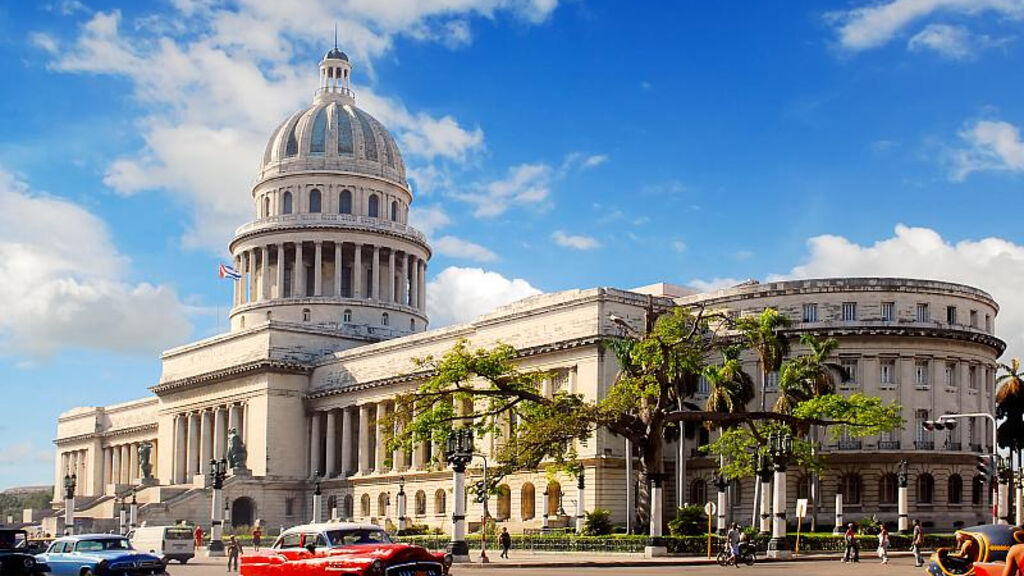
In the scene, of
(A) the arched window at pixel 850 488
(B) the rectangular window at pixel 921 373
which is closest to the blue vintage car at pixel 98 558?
(A) the arched window at pixel 850 488

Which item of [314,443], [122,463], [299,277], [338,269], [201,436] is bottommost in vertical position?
[122,463]

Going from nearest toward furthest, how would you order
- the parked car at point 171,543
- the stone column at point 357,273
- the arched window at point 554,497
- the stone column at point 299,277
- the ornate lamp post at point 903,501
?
the parked car at point 171,543 → the ornate lamp post at point 903,501 → the arched window at point 554,497 → the stone column at point 299,277 → the stone column at point 357,273

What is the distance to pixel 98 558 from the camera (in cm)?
3894

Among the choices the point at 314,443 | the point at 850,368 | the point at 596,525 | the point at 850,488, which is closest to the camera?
the point at 596,525

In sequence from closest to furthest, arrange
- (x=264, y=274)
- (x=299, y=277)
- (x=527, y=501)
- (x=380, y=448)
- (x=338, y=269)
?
(x=527, y=501), (x=380, y=448), (x=338, y=269), (x=299, y=277), (x=264, y=274)

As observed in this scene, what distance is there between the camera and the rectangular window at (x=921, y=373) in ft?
286

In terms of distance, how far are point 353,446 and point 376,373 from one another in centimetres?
845

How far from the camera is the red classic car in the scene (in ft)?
101

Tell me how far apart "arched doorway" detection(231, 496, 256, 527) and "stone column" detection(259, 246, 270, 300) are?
80.2ft

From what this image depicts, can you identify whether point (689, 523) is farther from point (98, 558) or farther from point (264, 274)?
point (264, 274)

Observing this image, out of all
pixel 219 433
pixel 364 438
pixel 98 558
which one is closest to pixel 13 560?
pixel 98 558

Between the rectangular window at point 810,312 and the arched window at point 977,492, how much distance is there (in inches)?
562

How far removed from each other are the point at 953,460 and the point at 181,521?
5884cm

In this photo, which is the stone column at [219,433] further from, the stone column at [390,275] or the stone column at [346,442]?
the stone column at [390,275]
